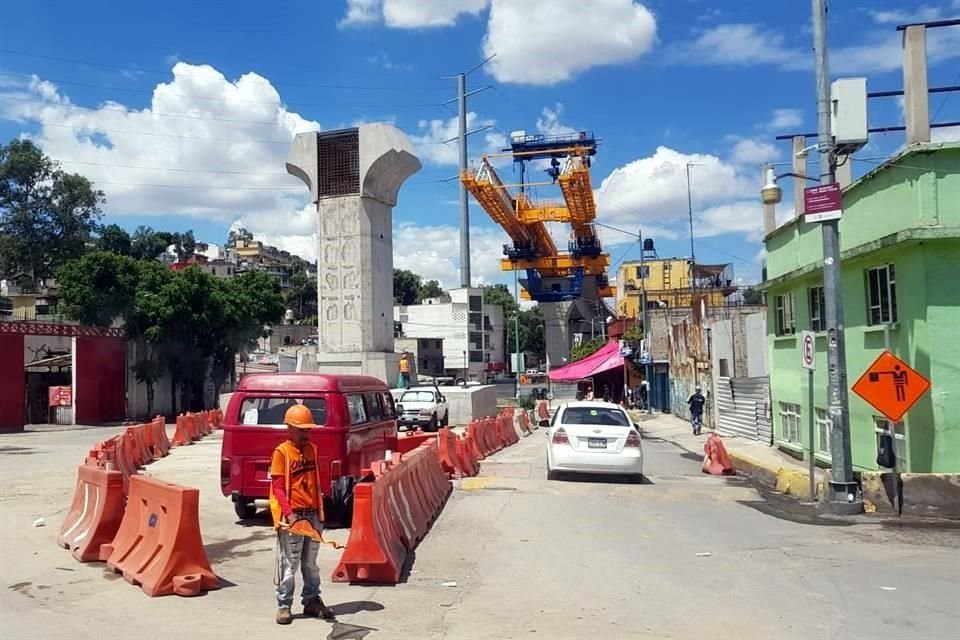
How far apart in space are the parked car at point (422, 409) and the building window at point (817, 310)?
1489cm

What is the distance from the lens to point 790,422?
21.3 metres

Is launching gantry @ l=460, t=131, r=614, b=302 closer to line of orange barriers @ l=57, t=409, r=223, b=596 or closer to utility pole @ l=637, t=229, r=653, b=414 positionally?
utility pole @ l=637, t=229, r=653, b=414

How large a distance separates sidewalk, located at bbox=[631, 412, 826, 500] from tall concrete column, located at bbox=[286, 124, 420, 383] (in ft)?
46.8

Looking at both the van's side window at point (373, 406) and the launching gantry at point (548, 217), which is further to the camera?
the launching gantry at point (548, 217)

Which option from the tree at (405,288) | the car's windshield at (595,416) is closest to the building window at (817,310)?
the car's windshield at (595,416)

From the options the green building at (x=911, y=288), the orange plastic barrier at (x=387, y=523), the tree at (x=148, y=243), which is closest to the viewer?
the orange plastic barrier at (x=387, y=523)

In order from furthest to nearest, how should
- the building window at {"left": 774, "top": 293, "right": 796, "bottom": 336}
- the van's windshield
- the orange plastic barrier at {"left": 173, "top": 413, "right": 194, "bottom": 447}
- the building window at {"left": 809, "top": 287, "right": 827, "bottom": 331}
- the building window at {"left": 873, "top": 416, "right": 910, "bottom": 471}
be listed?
the orange plastic barrier at {"left": 173, "top": 413, "right": 194, "bottom": 447}, the building window at {"left": 774, "top": 293, "right": 796, "bottom": 336}, the building window at {"left": 809, "top": 287, "right": 827, "bottom": 331}, the building window at {"left": 873, "top": 416, "right": 910, "bottom": 471}, the van's windshield

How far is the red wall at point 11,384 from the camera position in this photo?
121 feet

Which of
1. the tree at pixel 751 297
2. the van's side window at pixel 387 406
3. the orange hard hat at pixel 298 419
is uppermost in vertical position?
the tree at pixel 751 297

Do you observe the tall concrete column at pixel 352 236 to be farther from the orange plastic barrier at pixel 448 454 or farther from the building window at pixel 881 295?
the building window at pixel 881 295

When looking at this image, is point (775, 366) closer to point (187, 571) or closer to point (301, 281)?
point (187, 571)

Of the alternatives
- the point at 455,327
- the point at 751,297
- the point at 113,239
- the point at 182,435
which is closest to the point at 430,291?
the point at 455,327

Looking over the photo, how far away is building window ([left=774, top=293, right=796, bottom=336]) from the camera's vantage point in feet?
69.0

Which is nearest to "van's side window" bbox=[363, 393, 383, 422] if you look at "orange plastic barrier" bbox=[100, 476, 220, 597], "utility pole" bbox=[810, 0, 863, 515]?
"orange plastic barrier" bbox=[100, 476, 220, 597]
